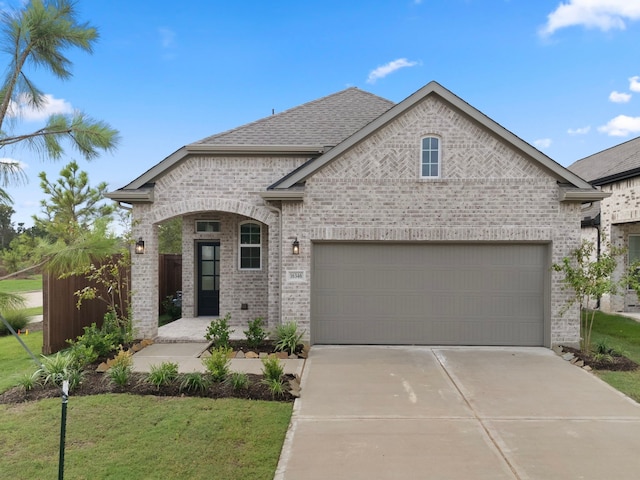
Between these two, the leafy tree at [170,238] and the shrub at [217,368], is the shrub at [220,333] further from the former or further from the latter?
the leafy tree at [170,238]

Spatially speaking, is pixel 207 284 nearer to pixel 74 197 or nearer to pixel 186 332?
pixel 186 332

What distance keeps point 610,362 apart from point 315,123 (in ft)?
29.3

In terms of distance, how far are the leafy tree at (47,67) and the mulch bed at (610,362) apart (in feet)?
30.0

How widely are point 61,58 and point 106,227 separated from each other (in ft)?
5.84

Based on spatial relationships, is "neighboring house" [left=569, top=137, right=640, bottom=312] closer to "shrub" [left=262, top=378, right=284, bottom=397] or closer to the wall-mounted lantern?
"shrub" [left=262, top=378, right=284, bottom=397]

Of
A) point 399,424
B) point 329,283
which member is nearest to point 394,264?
point 329,283

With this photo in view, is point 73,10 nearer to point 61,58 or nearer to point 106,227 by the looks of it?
point 61,58

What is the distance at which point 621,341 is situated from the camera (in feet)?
32.7

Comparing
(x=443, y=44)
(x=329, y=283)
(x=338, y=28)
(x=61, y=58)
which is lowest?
(x=329, y=283)

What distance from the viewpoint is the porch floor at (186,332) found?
964 centimetres

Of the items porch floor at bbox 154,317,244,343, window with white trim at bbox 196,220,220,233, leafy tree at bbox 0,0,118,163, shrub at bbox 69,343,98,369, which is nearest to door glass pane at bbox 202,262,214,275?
window with white trim at bbox 196,220,220,233

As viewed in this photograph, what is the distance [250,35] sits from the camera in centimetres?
1580

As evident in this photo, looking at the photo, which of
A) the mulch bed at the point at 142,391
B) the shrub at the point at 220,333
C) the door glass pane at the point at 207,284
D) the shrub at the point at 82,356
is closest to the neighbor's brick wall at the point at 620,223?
the shrub at the point at 220,333

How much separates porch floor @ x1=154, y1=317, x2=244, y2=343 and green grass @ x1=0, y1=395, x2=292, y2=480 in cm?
364
